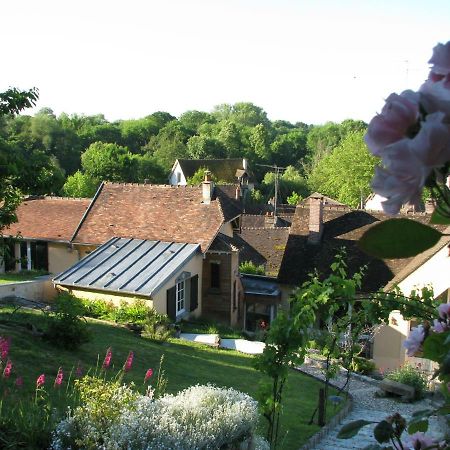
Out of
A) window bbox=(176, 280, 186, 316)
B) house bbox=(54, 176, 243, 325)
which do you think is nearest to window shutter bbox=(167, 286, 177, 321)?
house bbox=(54, 176, 243, 325)

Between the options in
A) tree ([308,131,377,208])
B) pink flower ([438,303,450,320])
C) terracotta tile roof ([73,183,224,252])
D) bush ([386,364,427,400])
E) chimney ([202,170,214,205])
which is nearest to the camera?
pink flower ([438,303,450,320])

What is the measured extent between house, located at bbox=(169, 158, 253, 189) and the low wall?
4071 centimetres

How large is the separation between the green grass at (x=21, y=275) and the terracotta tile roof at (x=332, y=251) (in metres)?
10.6

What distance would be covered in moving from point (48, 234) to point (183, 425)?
20.5 metres

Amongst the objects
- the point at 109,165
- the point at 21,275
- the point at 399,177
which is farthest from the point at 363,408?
the point at 109,165

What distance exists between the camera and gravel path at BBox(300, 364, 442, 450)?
8.45 metres

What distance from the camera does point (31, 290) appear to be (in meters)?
20.1

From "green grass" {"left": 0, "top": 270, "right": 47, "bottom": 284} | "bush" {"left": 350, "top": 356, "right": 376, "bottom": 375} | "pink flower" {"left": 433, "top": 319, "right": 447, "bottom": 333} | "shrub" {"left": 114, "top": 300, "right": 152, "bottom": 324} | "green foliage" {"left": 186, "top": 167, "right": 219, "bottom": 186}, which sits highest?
"pink flower" {"left": 433, "top": 319, "right": 447, "bottom": 333}

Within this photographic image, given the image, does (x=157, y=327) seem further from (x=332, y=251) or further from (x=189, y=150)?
(x=189, y=150)

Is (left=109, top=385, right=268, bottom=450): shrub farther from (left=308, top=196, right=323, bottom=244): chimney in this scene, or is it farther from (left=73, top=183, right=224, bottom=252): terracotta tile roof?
(left=308, top=196, right=323, bottom=244): chimney

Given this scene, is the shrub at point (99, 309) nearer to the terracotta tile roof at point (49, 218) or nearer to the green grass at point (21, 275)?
the green grass at point (21, 275)

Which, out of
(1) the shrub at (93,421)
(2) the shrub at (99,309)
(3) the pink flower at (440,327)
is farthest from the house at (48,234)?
(3) the pink flower at (440,327)

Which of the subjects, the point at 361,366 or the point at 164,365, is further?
the point at 361,366

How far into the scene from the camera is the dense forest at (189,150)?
54188 mm
